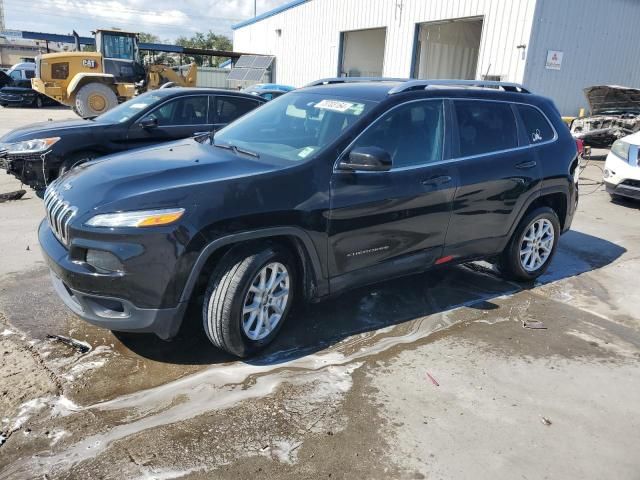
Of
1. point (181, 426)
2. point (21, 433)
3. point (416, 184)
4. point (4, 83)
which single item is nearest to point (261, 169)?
point (416, 184)

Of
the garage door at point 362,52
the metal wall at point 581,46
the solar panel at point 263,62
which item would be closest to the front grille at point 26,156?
the metal wall at point 581,46

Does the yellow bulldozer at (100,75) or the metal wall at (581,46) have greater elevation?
the metal wall at (581,46)

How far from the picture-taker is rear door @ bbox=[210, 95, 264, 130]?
319 inches

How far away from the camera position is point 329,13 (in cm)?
2430

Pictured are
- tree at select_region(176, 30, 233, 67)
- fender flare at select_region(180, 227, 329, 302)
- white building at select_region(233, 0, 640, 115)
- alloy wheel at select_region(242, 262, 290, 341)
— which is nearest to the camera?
fender flare at select_region(180, 227, 329, 302)

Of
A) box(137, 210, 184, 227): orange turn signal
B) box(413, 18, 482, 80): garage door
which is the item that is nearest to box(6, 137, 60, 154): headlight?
box(137, 210, 184, 227): orange turn signal

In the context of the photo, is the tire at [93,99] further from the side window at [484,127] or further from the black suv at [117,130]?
the side window at [484,127]

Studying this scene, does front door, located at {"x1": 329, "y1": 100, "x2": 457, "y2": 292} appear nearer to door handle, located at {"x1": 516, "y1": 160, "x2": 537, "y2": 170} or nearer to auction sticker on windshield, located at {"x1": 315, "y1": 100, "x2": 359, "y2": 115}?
auction sticker on windshield, located at {"x1": 315, "y1": 100, "x2": 359, "y2": 115}

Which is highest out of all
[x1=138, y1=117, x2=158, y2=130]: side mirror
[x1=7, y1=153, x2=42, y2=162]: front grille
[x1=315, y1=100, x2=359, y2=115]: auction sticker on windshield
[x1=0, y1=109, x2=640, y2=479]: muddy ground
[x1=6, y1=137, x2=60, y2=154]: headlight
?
[x1=315, y1=100, x2=359, y2=115]: auction sticker on windshield

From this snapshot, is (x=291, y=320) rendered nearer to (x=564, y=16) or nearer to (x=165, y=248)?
(x=165, y=248)

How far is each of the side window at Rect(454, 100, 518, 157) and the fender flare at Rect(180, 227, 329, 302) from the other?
162 cm

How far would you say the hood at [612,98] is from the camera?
13.8m

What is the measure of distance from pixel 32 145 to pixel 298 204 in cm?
532

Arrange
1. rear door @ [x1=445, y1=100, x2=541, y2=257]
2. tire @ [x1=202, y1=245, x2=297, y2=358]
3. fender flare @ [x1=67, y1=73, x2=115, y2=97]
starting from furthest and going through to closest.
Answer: fender flare @ [x1=67, y1=73, x2=115, y2=97], rear door @ [x1=445, y1=100, x2=541, y2=257], tire @ [x1=202, y1=245, x2=297, y2=358]
